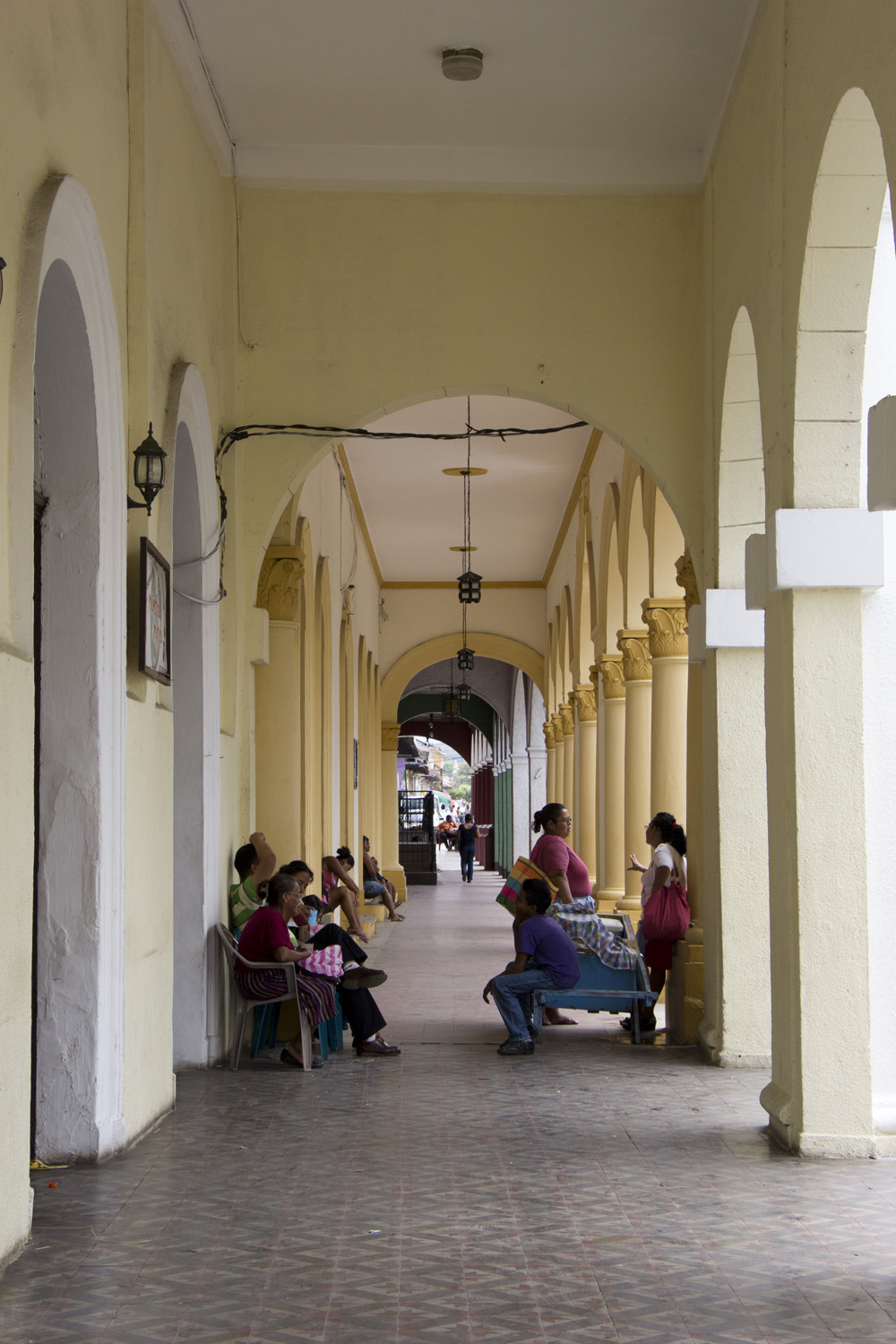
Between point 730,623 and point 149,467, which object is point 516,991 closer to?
point 730,623

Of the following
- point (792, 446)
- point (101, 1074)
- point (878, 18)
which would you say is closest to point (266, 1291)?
point (101, 1074)

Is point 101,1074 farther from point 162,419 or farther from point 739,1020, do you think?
point 739,1020

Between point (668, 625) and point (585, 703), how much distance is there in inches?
264

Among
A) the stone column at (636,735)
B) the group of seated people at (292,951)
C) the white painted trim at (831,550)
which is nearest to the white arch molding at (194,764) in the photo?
the group of seated people at (292,951)

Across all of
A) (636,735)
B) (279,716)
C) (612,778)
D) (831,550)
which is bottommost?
(612,778)

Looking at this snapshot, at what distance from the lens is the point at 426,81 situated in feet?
25.9

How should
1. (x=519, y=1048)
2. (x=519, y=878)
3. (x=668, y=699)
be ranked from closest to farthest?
(x=519, y=1048) < (x=519, y=878) < (x=668, y=699)

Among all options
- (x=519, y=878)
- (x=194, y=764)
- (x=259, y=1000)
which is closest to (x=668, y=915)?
(x=519, y=878)

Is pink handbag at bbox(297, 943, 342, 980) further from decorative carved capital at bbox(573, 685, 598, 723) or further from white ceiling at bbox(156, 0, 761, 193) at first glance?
decorative carved capital at bbox(573, 685, 598, 723)

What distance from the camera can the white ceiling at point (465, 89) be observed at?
721 cm

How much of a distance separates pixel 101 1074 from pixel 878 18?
4.70m

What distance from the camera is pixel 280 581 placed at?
34.6 feet

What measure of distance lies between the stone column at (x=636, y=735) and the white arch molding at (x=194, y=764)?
6.16 metres

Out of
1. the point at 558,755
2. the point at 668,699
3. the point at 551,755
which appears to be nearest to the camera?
the point at 668,699
